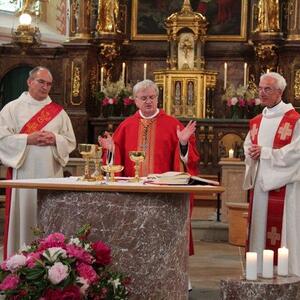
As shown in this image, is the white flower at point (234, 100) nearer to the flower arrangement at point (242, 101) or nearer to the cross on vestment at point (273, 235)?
the flower arrangement at point (242, 101)

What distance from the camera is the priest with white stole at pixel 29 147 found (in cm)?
721

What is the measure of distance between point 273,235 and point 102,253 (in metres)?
2.17

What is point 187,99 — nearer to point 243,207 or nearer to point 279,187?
point 243,207

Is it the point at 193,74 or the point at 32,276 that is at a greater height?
the point at 193,74

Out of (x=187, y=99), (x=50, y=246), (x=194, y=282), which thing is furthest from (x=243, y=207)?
(x=50, y=246)

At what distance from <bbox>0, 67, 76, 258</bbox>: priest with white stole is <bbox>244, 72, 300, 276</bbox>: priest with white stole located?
1.54m

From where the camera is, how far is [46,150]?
730 centimetres

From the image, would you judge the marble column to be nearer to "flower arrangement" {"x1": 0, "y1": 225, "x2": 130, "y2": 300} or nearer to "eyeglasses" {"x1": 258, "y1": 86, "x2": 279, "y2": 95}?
"flower arrangement" {"x1": 0, "y1": 225, "x2": 130, "y2": 300}

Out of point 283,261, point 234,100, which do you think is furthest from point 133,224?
point 234,100

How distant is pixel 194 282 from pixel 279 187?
135 cm

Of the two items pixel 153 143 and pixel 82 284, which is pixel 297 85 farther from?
pixel 82 284

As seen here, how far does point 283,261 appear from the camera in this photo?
18.5 feet

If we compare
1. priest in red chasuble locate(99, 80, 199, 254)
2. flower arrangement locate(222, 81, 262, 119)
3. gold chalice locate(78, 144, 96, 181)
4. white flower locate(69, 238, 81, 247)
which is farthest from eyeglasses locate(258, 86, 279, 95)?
flower arrangement locate(222, 81, 262, 119)

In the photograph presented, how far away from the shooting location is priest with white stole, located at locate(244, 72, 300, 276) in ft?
22.7
